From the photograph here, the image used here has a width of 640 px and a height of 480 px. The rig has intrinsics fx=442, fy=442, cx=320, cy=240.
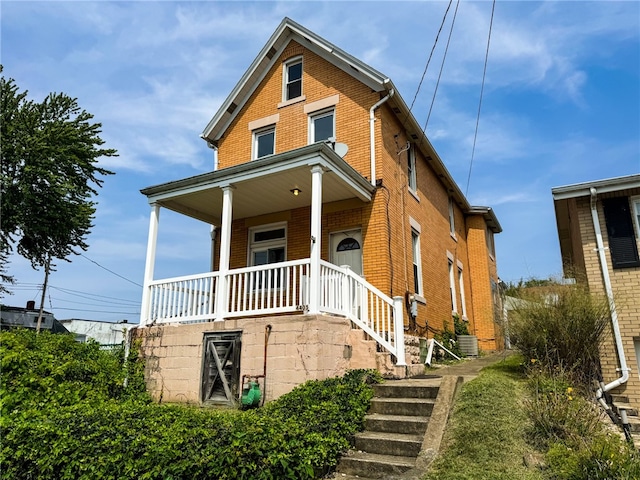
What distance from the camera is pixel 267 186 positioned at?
10242mm

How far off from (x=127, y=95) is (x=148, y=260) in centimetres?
367

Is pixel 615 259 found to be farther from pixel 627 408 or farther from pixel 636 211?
pixel 627 408

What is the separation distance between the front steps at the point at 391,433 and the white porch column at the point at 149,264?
5.64 meters

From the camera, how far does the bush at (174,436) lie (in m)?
4.54

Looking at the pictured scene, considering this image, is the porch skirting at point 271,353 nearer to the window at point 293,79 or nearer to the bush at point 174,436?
the bush at point 174,436

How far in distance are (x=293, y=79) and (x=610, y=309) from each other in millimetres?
10303

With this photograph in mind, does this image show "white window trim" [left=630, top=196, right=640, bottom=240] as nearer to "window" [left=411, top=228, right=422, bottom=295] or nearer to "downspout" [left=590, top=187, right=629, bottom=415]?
"downspout" [left=590, top=187, right=629, bottom=415]

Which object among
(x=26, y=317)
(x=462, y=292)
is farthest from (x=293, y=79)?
(x=26, y=317)

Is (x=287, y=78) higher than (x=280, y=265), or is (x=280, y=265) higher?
(x=287, y=78)

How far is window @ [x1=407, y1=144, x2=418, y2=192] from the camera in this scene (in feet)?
43.8

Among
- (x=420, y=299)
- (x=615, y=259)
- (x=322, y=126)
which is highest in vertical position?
(x=322, y=126)

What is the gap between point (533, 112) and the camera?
28.4ft

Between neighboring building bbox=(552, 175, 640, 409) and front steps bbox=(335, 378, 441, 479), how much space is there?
4.59m

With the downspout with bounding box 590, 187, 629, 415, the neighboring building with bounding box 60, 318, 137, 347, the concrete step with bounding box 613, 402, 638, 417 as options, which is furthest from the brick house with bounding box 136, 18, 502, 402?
the neighboring building with bounding box 60, 318, 137, 347
